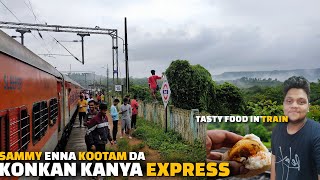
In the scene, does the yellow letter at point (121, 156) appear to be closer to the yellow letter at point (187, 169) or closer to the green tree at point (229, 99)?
the yellow letter at point (187, 169)

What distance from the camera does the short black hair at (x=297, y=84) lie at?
2.62 metres

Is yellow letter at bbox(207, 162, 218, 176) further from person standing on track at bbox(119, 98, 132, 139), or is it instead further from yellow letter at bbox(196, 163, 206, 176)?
person standing on track at bbox(119, 98, 132, 139)

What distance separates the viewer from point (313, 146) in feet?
8.04

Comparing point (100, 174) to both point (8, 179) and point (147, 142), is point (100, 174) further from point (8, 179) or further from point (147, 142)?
point (147, 142)

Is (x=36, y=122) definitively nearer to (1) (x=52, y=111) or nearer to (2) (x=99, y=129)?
(2) (x=99, y=129)

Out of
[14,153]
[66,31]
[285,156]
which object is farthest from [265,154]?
[66,31]

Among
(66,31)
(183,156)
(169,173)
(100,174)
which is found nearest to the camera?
(100,174)

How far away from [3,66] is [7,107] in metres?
0.45

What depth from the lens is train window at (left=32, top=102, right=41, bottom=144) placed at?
5532mm

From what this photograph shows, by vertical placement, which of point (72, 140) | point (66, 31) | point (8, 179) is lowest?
point (72, 140)

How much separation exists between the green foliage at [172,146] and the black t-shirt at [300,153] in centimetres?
543

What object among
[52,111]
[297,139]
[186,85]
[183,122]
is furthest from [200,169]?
[186,85]

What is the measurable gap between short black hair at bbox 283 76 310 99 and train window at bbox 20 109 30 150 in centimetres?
329

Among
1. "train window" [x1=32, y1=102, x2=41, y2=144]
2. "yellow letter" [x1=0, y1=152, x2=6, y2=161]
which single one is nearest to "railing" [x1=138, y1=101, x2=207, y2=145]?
"train window" [x1=32, y1=102, x2=41, y2=144]
